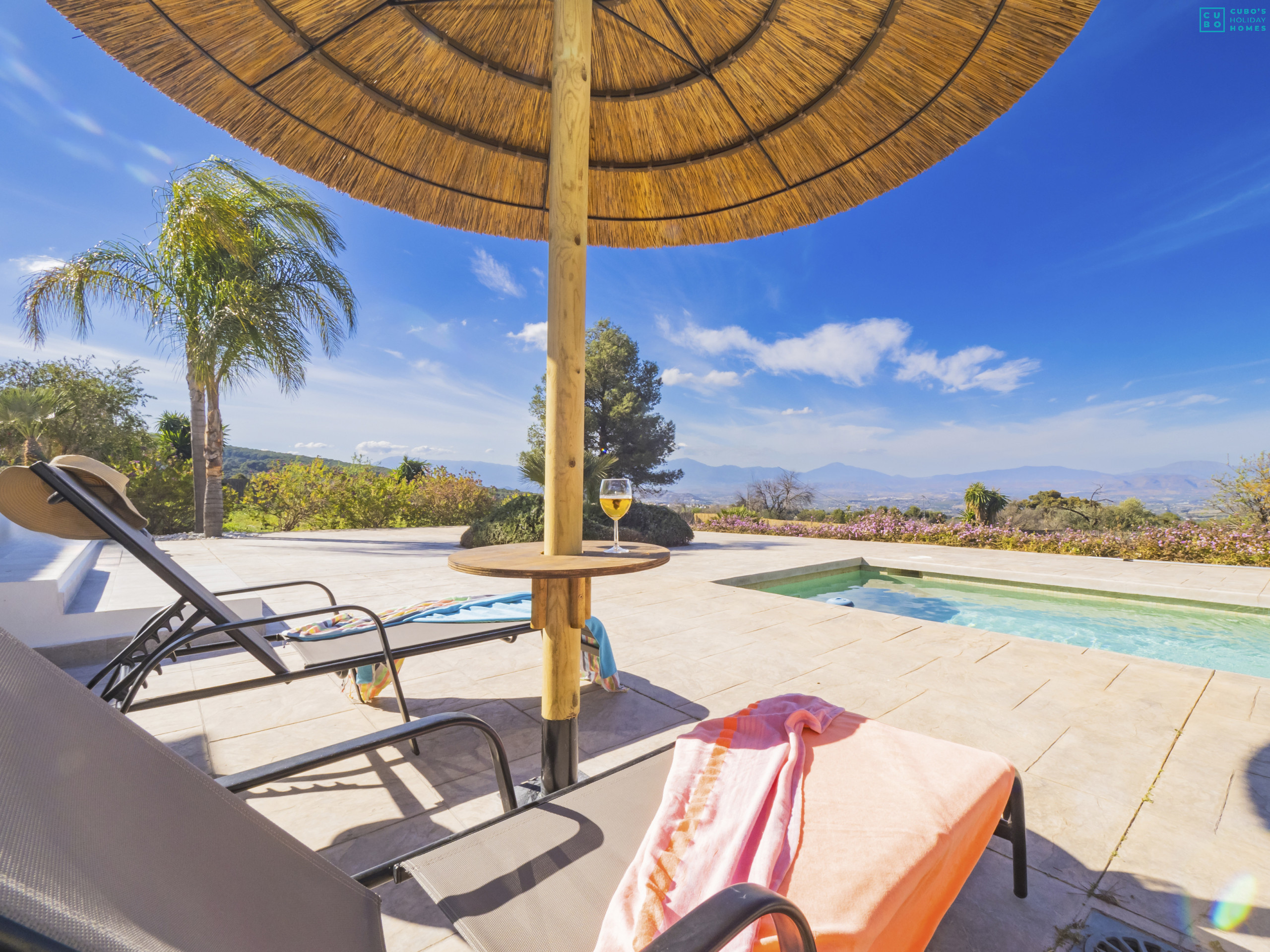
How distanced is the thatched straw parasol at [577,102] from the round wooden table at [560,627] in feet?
0.04

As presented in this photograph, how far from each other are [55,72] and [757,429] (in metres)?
55.7

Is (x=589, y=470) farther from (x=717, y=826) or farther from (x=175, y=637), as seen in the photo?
(x=717, y=826)

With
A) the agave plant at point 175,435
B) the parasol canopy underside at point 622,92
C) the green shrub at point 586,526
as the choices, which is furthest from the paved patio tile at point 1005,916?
the agave plant at point 175,435

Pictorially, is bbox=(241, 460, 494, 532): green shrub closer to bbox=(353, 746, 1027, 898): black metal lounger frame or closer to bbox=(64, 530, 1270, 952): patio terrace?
bbox=(64, 530, 1270, 952): patio terrace

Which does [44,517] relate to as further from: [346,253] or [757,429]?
[757,429]

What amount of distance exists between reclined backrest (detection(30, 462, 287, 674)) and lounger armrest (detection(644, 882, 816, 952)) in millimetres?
1956

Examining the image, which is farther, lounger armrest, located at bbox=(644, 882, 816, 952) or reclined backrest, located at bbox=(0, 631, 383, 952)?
lounger armrest, located at bbox=(644, 882, 816, 952)

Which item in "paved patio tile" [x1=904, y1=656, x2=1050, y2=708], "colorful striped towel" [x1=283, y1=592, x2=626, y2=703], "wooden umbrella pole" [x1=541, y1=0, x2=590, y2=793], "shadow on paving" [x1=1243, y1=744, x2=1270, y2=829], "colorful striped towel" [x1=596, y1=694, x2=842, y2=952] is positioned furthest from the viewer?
"paved patio tile" [x1=904, y1=656, x2=1050, y2=708]

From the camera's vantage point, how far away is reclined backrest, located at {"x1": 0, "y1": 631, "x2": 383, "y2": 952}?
368mm

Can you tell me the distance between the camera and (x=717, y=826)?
1.09 metres

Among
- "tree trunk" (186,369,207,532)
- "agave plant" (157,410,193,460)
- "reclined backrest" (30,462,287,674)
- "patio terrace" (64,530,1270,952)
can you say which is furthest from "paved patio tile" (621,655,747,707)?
"agave plant" (157,410,193,460)

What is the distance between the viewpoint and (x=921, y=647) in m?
3.35

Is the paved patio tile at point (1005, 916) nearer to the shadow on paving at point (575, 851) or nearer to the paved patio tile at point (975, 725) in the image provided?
the shadow on paving at point (575, 851)

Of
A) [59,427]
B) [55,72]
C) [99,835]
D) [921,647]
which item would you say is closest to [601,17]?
[99,835]
